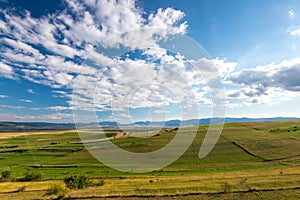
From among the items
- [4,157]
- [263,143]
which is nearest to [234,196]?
[263,143]

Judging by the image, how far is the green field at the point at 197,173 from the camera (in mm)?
33562

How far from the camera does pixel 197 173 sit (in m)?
63.0

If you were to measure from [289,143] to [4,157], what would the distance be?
117 m

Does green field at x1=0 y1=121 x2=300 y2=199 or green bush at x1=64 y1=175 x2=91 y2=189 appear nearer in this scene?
green field at x1=0 y1=121 x2=300 y2=199

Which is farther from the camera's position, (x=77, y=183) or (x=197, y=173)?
(x=197, y=173)

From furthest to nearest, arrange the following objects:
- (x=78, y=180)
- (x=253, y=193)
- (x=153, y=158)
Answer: (x=153, y=158)
(x=78, y=180)
(x=253, y=193)

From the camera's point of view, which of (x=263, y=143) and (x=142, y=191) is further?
(x=263, y=143)

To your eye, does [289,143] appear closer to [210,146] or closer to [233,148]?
[233,148]

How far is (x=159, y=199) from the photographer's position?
31078mm

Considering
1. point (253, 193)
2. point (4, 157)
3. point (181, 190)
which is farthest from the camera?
point (4, 157)

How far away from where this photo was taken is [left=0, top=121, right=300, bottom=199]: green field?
33.6 metres

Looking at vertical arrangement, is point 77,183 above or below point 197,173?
above

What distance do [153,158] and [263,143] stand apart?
43.7m

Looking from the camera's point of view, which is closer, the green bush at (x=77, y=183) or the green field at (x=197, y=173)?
the green field at (x=197, y=173)
